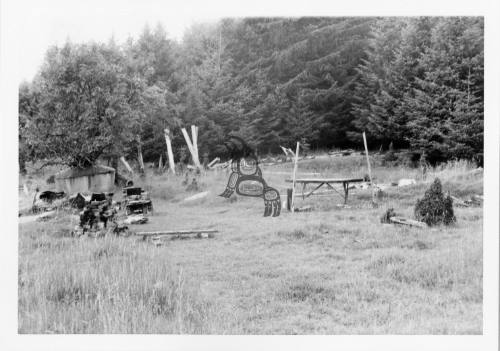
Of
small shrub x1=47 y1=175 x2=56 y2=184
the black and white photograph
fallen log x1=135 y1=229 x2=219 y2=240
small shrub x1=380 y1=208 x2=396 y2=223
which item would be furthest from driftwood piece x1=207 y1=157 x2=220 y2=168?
small shrub x1=380 y1=208 x2=396 y2=223

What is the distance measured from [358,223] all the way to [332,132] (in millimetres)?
1015

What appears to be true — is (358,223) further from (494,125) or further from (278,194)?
(494,125)

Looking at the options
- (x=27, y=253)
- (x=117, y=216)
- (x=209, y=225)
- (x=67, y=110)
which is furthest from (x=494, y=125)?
(x=27, y=253)

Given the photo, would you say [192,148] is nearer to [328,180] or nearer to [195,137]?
[195,137]

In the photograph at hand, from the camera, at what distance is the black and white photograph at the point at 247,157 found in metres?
4.97

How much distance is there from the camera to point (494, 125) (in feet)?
17.1

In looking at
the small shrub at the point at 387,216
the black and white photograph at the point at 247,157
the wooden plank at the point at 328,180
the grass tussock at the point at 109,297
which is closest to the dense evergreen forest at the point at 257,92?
the black and white photograph at the point at 247,157

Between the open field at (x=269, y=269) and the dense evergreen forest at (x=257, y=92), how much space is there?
397 millimetres

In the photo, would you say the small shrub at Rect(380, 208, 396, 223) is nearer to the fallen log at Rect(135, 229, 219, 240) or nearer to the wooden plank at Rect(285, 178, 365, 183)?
the wooden plank at Rect(285, 178, 365, 183)

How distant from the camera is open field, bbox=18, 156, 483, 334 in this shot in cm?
477

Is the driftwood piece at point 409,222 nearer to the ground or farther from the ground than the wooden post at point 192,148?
nearer to the ground

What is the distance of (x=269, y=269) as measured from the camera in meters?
5.03

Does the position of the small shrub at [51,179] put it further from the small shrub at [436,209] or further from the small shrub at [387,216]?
the small shrub at [436,209]

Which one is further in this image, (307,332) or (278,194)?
(278,194)
